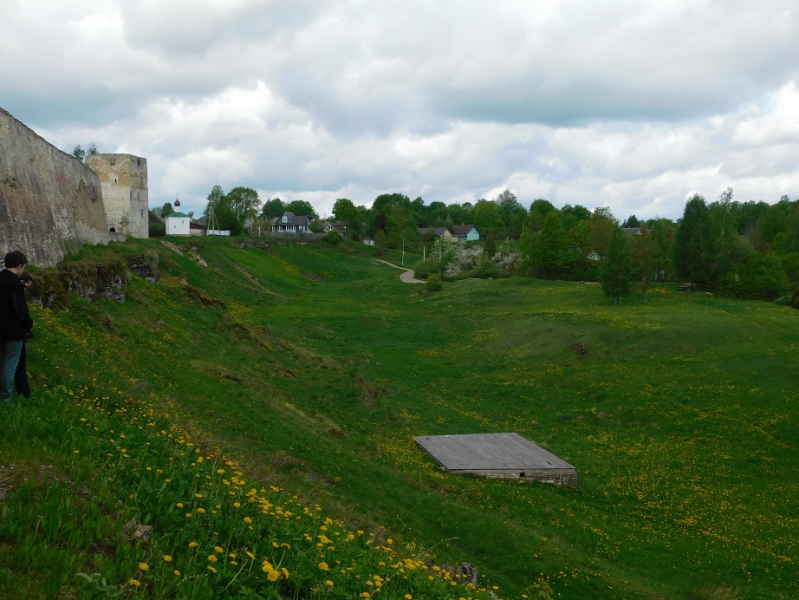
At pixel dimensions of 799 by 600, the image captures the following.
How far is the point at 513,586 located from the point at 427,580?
7.25 m

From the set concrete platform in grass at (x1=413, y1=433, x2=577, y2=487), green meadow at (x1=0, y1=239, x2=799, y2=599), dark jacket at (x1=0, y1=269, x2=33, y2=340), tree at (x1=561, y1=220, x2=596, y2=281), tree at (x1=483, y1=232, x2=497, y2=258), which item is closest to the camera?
green meadow at (x1=0, y1=239, x2=799, y2=599)

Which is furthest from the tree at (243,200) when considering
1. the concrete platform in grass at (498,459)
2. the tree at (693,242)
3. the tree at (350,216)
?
the concrete platform in grass at (498,459)

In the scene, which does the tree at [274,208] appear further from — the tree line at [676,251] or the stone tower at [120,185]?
the stone tower at [120,185]

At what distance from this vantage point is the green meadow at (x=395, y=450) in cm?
671

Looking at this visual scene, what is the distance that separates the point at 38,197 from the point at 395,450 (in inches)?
734

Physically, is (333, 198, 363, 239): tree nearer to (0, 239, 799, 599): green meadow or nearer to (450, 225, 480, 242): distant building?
(450, 225, 480, 242): distant building

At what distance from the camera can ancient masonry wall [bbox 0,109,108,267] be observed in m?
22.8

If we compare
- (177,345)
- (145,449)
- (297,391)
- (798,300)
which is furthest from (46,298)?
(798,300)

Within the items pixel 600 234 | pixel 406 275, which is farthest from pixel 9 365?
pixel 406 275

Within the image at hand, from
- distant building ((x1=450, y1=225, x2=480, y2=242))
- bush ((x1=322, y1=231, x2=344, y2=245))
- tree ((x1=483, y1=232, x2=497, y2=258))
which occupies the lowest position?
tree ((x1=483, y1=232, x2=497, y2=258))

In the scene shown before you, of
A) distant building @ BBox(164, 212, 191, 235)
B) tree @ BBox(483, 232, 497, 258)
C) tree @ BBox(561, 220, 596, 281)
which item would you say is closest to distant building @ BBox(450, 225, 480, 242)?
tree @ BBox(483, 232, 497, 258)

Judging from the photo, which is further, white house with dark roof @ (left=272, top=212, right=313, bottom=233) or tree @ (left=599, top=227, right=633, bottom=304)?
white house with dark roof @ (left=272, top=212, right=313, bottom=233)

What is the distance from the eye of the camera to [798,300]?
52.1 m

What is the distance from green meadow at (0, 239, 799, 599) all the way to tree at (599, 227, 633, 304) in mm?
2210
